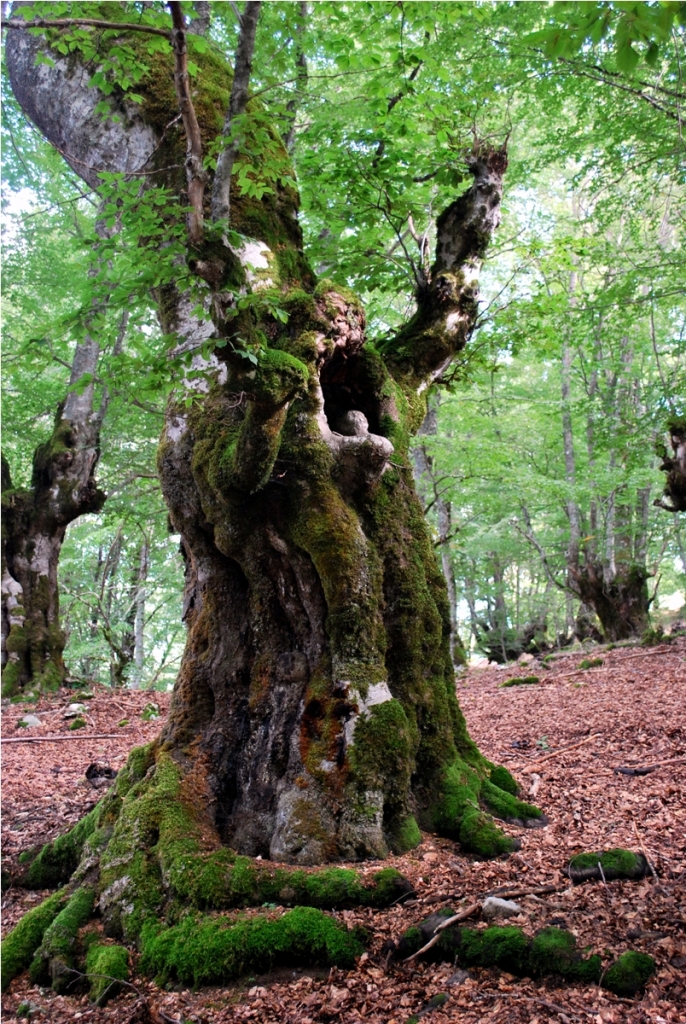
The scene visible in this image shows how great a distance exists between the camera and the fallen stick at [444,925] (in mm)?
2580

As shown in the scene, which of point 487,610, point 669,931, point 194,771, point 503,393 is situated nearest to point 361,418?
point 194,771

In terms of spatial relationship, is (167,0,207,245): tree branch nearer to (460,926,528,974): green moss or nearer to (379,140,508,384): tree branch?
(379,140,508,384): tree branch

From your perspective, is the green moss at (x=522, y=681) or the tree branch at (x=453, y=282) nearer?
the tree branch at (x=453, y=282)

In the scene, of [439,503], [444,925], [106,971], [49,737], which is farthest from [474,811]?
[439,503]

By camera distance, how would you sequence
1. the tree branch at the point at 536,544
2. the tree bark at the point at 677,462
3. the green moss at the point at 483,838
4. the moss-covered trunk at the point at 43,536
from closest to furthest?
the green moss at the point at 483,838 → the tree bark at the point at 677,462 → the moss-covered trunk at the point at 43,536 → the tree branch at the point at 536,544

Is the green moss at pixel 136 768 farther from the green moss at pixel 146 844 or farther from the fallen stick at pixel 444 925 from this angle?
the fallen stick at pixel 444 925

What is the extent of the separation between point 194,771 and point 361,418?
8.35 ft

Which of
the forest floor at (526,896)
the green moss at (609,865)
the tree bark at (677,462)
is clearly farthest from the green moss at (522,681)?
the green moss at (609,865)

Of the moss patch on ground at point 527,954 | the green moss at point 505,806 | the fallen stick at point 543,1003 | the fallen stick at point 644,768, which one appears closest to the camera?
the fallen stick at point 543,1003

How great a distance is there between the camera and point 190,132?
110 inches

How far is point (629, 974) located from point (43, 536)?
10134mm

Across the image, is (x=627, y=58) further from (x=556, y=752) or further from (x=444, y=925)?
(x=556, y=752)

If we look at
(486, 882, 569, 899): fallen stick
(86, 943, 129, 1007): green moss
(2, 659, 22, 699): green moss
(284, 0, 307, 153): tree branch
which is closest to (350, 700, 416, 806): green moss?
(486, 882, 569, 899): fallen stick

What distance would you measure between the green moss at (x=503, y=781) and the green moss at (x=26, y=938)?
2843 millimetres
